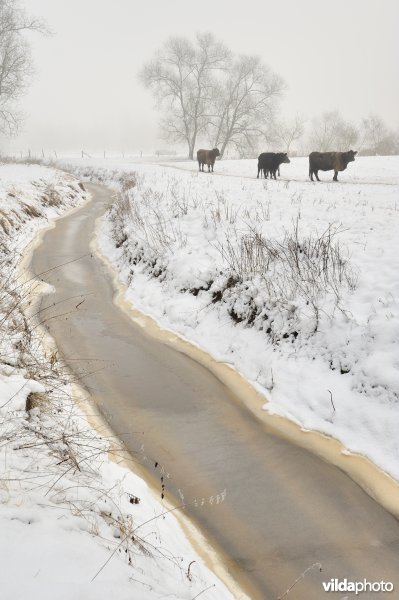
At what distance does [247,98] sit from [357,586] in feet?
150

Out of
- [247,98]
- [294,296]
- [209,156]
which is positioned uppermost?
[247,98]

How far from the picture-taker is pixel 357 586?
9.97 ft

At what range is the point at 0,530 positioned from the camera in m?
2.11

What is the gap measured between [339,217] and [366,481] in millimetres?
6767

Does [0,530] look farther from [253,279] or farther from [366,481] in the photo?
[253,279]

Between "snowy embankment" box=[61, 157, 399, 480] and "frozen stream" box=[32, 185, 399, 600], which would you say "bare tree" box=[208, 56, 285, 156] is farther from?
"frozen stream" box=[32, 185, 399, 600]

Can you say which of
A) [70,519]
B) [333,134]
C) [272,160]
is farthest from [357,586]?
[333,134]

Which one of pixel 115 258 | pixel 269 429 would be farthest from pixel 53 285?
Result: pixel 269 429

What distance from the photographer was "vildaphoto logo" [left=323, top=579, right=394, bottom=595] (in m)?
3.02

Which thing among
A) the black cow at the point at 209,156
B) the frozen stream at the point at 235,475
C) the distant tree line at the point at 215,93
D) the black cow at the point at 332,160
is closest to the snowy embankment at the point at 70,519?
the frozen stream at the point at 235,475

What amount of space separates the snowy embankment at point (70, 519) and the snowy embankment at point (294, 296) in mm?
2431

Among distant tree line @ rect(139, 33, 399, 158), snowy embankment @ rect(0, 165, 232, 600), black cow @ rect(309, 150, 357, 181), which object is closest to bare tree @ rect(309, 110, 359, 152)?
distant tree line @ rect(139, 33, 399, 158)

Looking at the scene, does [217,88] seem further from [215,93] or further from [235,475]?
[235,475]

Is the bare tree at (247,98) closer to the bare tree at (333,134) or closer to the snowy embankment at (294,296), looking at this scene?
the bare tree at (333,134)
